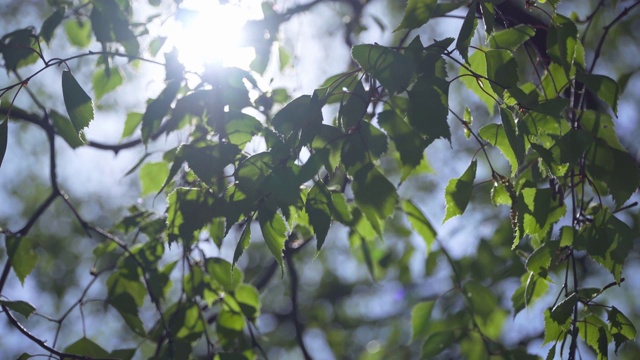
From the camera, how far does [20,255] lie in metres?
1.69

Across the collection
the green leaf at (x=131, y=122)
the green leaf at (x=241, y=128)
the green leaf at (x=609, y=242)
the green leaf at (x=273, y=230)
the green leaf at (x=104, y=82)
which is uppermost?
the green leaf at (x=104, y=82)

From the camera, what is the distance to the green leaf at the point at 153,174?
1.86m

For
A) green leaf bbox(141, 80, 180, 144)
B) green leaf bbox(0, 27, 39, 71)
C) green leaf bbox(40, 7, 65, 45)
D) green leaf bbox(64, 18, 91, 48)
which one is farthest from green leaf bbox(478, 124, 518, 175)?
green leaf bbox(64, 18, 91, 48)

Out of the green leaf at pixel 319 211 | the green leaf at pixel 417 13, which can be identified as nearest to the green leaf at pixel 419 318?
the green leaf at pixel 319 211

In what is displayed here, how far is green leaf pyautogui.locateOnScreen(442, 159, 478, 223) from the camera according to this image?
1302 mm

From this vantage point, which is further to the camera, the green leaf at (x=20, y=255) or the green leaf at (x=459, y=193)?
the green leaf at (x=20, y=255)

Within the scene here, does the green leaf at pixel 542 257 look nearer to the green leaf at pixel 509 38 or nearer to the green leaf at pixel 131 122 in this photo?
the green leaf at pixel 509 38

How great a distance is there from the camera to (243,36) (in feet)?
6.55

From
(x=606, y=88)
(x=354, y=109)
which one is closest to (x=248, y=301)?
(x=354, y=109)

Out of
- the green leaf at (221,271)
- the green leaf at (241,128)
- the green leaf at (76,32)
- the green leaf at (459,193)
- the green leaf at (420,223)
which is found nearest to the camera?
the green leaf at (459,193)

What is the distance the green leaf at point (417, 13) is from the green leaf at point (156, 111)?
0.61m

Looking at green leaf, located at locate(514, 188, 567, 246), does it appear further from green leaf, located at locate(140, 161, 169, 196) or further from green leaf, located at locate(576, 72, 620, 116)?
green leaf, located at locate(140, 161, 169, 196)

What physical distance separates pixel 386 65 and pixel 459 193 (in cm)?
34

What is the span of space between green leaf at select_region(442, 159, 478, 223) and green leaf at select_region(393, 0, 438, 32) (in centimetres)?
29
